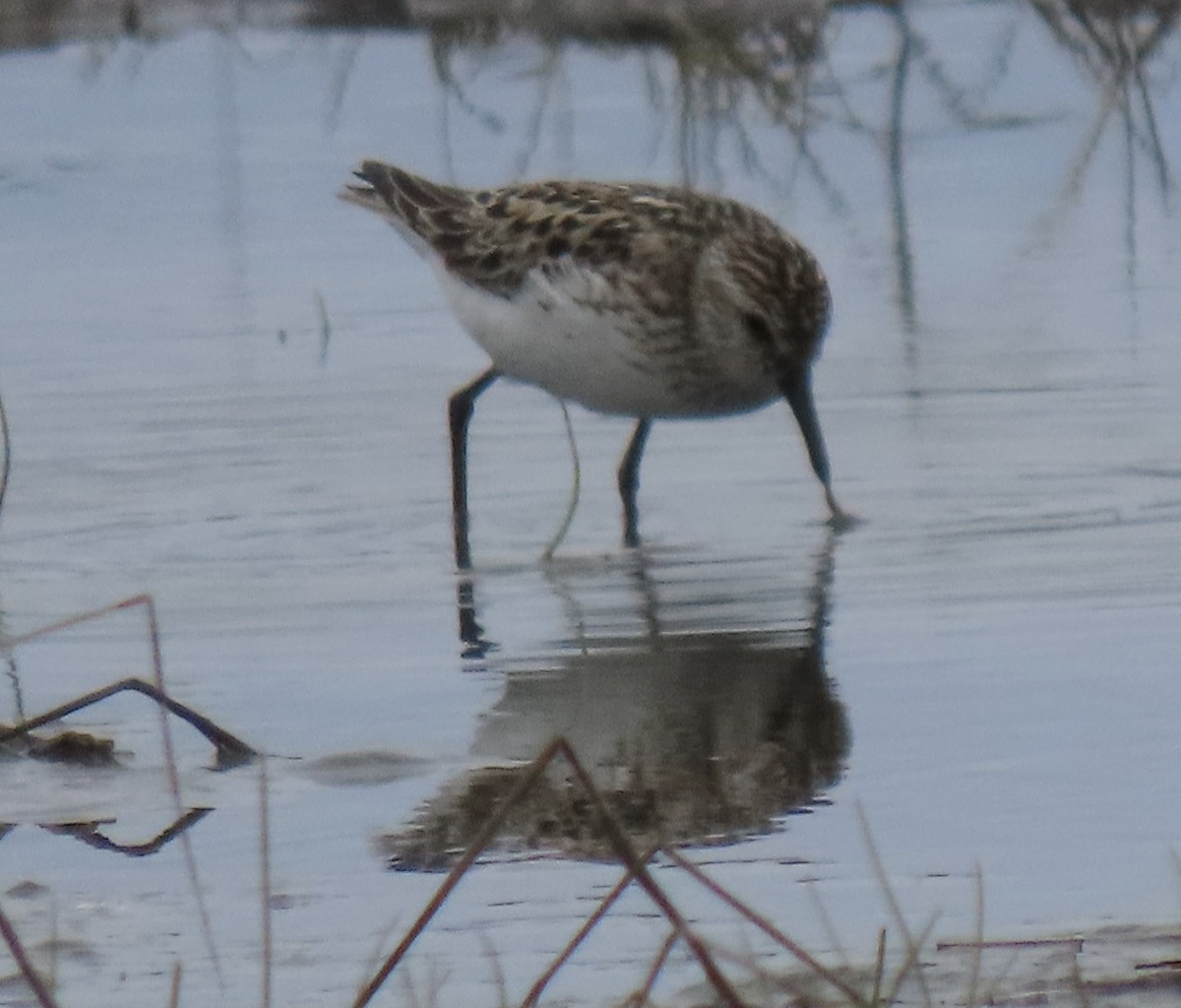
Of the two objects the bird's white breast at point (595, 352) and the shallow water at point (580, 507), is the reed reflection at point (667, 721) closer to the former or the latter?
the shallow water at point (580, 507)

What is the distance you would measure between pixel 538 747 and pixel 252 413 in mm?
3575

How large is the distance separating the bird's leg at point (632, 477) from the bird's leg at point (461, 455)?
15.1 inches

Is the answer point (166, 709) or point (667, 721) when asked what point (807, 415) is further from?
point (166, 709)

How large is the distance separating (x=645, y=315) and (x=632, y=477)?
15.8 inches

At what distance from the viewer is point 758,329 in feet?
25.2

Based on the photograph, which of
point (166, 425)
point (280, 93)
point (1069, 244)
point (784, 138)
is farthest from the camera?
point (280, 93)

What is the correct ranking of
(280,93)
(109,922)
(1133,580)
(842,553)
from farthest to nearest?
1. (280,93)
2. (842,553)
3. (1133,580)
4. (109,922)

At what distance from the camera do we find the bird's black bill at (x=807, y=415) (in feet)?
24.9

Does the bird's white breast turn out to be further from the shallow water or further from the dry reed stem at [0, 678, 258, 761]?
the dry reed stem at [0, 678, 258, 761]

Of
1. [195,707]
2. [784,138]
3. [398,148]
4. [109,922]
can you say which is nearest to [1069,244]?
[784,138]

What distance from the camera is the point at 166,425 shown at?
8.70 meters

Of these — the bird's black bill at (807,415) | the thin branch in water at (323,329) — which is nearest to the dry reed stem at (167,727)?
the bird's black bill at (807,415)

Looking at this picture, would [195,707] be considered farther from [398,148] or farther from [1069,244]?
[398,148]

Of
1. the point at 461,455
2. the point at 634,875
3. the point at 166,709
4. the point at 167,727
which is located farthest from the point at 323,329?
the point at 634,875
